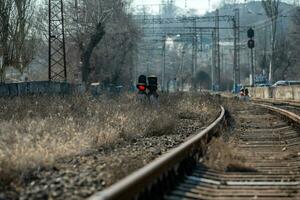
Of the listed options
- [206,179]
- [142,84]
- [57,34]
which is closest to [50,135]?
[206,179]

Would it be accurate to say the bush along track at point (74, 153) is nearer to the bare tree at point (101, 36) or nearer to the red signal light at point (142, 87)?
the red signal light at point (142, 87)

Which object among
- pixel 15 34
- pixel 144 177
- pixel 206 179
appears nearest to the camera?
pixel 144 177

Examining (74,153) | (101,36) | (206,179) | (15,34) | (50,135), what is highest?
(101,36)

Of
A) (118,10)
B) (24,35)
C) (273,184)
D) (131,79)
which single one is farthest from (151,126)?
(131,79)

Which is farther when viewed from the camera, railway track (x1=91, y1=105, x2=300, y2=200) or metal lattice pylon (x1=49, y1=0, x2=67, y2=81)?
metal lattice pylon (x1=49, y1=0, x2=67, y2=81)

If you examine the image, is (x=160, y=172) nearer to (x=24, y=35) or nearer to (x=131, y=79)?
(x=24, y=35)

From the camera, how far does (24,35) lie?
5053 centimetres

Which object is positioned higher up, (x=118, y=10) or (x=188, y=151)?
(x=118, y=10)

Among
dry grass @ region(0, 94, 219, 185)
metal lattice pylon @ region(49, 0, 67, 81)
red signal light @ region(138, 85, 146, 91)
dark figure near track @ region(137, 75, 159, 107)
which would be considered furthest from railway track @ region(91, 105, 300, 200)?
metal lattice pylon @ region(49, 0, 67, 81)

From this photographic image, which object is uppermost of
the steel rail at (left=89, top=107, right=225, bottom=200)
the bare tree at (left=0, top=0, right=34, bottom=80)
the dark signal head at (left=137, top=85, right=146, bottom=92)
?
the bare tree at (left=0, top=0, right=34, bottom=80)

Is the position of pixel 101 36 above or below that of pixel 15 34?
above

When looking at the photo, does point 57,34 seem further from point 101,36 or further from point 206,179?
point 206,179

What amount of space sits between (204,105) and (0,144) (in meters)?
21.6

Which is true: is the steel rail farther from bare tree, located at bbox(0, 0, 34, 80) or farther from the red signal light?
bare tree, located at bbox(0, 0, 34, 80)
